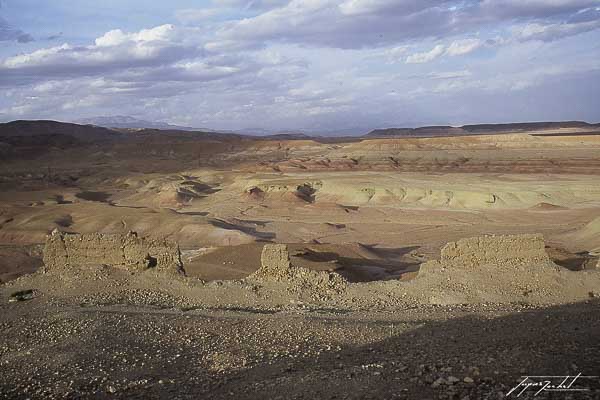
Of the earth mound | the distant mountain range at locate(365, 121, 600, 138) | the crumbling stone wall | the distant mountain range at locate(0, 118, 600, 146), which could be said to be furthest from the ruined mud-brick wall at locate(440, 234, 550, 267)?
the distant mountain range at locate(365, 121, 600, 138)

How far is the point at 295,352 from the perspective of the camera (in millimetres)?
8750

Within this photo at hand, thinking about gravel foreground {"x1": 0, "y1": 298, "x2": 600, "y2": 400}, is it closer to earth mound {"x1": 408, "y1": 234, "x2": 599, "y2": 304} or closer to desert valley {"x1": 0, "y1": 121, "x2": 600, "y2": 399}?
desert valley {"x1": 0, "y1": 121, "x2": 600, "y2": 399}

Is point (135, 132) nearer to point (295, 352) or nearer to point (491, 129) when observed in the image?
point (491, 129)

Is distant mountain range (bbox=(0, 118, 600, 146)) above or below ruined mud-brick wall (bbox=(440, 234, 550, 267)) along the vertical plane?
above

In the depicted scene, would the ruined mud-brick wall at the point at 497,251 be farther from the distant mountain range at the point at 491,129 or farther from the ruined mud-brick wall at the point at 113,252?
the distant mountain range at the point at 491,129

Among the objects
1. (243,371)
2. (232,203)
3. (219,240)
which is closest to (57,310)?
(243,371)

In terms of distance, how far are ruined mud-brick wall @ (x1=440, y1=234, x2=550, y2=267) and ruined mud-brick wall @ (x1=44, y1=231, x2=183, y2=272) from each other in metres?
7.27

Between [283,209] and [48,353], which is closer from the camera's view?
[48,353]

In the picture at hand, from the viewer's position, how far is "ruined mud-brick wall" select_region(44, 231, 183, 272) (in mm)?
14508

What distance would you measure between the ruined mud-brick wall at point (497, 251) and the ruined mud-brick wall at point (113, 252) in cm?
727

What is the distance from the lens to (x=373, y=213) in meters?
42.8

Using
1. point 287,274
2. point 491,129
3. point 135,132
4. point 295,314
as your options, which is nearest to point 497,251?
point 287,274

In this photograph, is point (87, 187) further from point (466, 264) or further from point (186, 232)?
point (466, 264)

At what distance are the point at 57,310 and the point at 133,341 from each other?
3.41 metres
